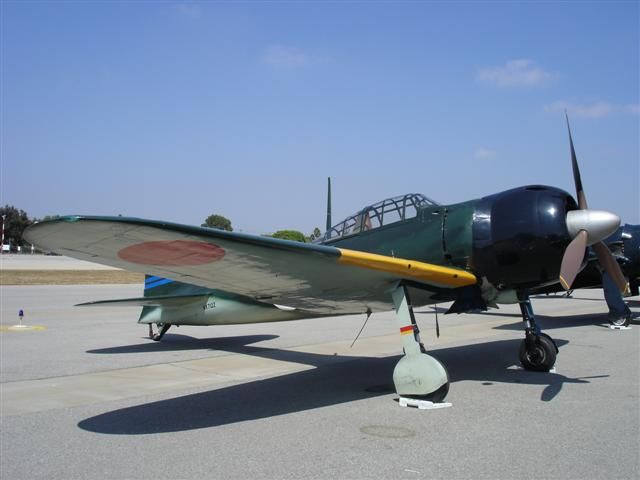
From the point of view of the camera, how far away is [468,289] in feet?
20.9

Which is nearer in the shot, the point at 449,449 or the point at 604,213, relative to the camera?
the point at 449,449

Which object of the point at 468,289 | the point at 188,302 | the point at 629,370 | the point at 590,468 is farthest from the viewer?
the point at 188,302

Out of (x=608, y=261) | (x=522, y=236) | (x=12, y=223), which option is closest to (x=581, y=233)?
(x=522, y=236)

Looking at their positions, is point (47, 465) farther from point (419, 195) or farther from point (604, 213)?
point (604, 213)

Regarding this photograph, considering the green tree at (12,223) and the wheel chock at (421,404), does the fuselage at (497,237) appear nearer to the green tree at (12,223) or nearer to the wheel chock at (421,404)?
the wheel chock at (421,404)

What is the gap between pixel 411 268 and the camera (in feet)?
17.8

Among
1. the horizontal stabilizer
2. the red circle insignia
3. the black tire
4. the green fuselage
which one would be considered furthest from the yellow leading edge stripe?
the black tire

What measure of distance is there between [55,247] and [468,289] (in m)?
4.52

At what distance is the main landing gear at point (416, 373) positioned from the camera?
5.41m

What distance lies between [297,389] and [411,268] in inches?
88.0

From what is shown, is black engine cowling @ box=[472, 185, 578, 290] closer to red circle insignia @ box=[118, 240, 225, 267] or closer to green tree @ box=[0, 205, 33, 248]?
red circle insignia @ box=[118, 240, 225, 267]

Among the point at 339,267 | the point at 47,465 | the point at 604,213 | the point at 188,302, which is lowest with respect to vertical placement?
the point at 47,465

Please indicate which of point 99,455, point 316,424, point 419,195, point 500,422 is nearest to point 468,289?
point 419,195

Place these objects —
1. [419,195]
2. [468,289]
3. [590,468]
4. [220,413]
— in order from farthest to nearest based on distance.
→ [419,195] < [468,289] < [220,413] < [590,468]
